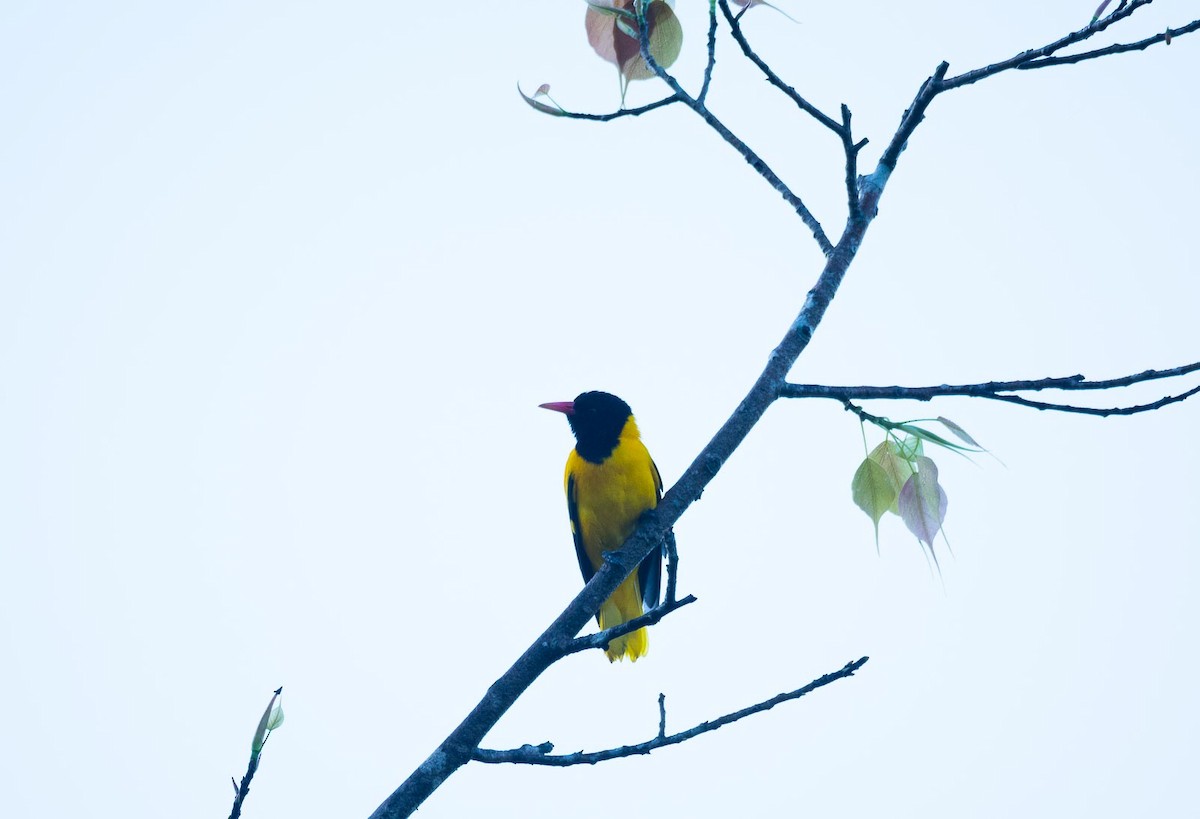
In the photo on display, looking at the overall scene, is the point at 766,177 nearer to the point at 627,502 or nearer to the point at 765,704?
the point at 765,704

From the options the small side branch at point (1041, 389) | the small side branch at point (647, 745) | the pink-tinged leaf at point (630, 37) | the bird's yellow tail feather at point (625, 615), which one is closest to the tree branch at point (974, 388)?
the small side branch at point (1041, 389)

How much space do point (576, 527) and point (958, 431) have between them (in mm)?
2783

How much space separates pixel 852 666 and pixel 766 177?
45.7 inches

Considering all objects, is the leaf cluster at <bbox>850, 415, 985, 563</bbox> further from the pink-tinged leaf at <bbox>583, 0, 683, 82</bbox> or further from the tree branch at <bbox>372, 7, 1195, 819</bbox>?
the pink-tinged leaf at <bbox>583, 0, 683, 82</bbox>

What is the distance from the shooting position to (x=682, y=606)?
69.7 inches

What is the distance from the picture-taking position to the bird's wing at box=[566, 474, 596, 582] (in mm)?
4693

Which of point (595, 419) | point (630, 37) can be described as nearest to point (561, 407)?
point (595, 419)

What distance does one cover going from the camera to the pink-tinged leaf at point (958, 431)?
2.12 meters

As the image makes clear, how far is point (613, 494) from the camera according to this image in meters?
4.46

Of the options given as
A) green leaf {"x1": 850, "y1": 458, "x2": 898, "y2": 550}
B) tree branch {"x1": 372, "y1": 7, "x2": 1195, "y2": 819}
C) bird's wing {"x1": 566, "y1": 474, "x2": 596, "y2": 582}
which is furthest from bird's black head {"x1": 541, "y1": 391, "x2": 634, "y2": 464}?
tree branch {"x1": 372, "y1": 7, "x2": 1195, "y2": 819}

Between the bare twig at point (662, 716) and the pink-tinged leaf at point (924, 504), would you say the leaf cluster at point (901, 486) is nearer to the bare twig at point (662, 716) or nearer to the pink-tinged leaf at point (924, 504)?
the pink-tinged leaf at point (924, 504)

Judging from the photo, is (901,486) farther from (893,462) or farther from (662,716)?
(662,716)

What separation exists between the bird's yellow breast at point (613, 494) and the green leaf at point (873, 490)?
6.59ft

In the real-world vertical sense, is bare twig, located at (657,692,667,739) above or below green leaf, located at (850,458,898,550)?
below
